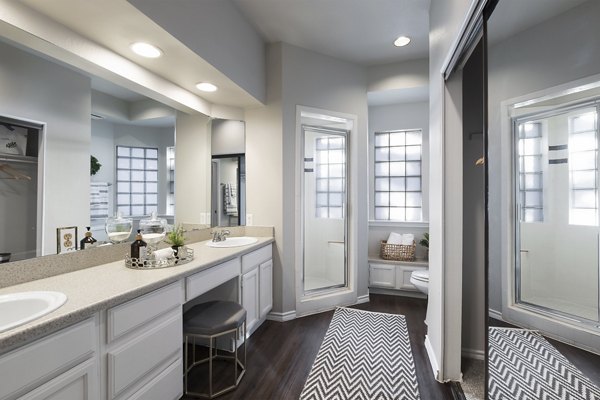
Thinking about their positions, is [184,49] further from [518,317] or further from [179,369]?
[518,317]

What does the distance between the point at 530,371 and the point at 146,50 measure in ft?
8.31

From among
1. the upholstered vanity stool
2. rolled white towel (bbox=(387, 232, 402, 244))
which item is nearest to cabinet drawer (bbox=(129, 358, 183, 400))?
the upholstered vanity stool

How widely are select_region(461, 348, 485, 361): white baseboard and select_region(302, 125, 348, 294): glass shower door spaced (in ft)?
5.64

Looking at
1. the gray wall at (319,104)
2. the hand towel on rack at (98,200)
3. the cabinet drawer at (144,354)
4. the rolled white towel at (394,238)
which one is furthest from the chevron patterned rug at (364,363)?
the hand towel on rack at (98,200)

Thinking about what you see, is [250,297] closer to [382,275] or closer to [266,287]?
[266,287]

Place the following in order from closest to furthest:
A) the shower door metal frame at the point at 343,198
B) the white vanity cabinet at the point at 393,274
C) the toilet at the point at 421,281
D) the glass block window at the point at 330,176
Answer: the toilet at the point at 421,281 → the shower door metal frame at the point at 343,198 → the glass block window at the point at 330,176 → the white vanity cabinet at the point at 393,274

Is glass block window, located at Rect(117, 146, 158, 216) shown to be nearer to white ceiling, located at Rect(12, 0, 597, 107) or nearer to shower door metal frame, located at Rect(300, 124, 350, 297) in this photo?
white ceiling, located at Rect(12, 0, 597, 107)

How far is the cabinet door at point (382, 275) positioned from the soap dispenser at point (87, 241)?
122 inches

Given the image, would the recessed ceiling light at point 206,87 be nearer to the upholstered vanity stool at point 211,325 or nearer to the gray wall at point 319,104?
the gray wall at point 319,104

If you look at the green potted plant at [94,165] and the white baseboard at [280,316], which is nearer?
the green potted plant at [94,165]

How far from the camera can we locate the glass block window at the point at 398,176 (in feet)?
13.5

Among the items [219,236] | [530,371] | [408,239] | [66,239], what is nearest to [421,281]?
[408,239]

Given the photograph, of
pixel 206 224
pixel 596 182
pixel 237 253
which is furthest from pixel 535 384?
pixel 206 224

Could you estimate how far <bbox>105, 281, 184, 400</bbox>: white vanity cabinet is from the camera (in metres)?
1.25
